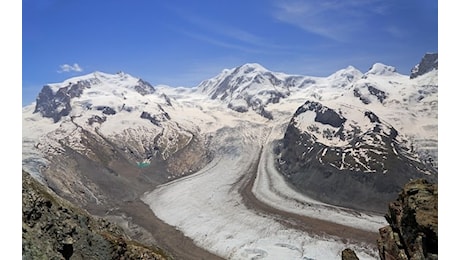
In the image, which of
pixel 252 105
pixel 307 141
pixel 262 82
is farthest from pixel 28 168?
pixel 262 82

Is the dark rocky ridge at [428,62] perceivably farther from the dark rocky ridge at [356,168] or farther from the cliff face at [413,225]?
the dark rocky ridge at [356,168]

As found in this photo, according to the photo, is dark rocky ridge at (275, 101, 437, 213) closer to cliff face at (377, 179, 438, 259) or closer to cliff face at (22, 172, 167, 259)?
cliff face at (377, 179, 438, 259)

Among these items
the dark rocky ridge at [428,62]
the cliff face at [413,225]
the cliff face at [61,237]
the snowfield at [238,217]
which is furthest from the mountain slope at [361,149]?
the cliff face at [61,237]

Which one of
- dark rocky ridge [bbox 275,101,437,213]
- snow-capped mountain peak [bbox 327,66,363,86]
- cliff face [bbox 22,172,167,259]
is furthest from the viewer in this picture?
snow-capped mountain peak [bbox 327,66,363,86]

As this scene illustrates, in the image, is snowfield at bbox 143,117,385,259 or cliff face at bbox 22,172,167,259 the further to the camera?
snowfield at bbox 143,117,385,259

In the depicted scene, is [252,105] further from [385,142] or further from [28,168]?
[28,168]

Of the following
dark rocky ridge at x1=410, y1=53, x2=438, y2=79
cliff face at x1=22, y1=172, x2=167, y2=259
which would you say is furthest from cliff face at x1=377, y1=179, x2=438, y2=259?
cliff face at x1=22, y1=172, x2=167, y2=259
